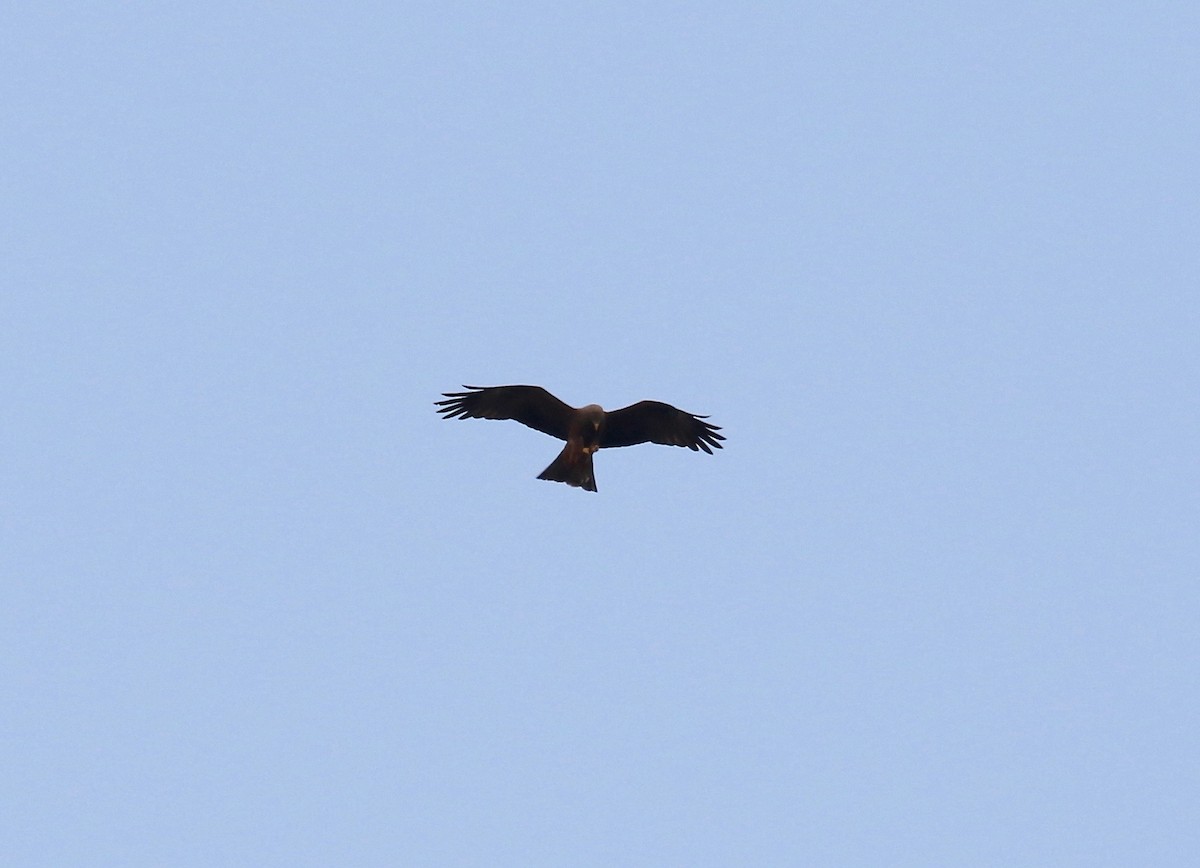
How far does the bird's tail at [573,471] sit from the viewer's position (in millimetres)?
18344

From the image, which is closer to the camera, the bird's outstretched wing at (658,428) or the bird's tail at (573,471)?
the bird's tail at (573,471)

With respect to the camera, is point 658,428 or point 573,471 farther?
point 658,428

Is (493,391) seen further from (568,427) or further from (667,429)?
(667,429)

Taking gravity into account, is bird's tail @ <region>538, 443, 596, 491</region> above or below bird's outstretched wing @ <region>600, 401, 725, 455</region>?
below

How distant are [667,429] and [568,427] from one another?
5.17 ft

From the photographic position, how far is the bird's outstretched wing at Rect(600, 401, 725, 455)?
19266 millimetres

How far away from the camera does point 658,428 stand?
19578mm

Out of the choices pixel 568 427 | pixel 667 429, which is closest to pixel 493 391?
pixel 568 427

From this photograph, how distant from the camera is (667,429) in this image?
771 inches

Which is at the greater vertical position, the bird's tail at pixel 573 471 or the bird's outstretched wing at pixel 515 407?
the bird's outstretched wing at pixel 515 407

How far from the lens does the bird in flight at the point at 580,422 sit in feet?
60.5

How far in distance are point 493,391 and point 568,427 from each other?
1.22 meters

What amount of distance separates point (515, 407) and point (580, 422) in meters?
1.11

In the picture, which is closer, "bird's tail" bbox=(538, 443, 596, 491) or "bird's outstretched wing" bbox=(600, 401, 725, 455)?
"bird's tail" bbox=(538, 443, 596, 491)
